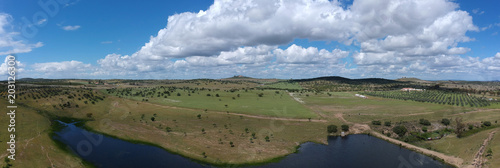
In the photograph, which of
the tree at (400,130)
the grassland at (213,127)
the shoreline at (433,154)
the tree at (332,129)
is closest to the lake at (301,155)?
the shoreline at (433,154)

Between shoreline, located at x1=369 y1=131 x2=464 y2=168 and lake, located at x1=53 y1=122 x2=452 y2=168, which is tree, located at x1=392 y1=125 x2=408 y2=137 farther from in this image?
lake, located at x1=53 y1=122 x2=452 y2=168

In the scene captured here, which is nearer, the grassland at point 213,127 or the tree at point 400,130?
the grassland at point 213,127

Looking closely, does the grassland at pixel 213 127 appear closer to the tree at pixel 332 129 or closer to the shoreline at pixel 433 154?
the shoreline at pixel 433 154

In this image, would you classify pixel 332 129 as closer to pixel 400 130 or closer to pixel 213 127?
pixel 400 130

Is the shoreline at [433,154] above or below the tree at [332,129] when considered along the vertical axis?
below

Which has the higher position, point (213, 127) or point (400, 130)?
point (400, 130)

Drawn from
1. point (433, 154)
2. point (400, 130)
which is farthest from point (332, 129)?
point (433, 154)

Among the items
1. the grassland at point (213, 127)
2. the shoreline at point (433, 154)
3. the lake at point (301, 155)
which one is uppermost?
the grassland at point (213, 127)

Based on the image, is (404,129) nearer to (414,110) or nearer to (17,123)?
(414,110)

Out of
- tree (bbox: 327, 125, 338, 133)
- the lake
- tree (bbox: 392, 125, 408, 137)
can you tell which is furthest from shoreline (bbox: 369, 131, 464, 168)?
tree (bbox: 327, 125, 338, 133)

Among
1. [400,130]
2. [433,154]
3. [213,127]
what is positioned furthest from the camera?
[213,127]
